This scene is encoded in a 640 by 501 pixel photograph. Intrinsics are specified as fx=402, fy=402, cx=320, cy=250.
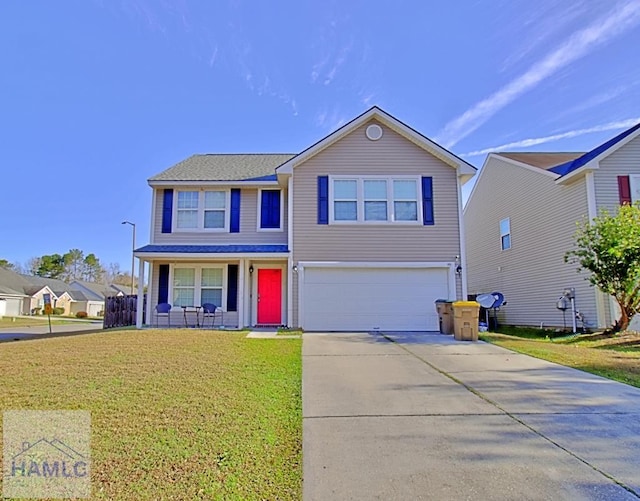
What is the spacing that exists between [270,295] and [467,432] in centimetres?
1044

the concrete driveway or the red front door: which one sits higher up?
the red front door

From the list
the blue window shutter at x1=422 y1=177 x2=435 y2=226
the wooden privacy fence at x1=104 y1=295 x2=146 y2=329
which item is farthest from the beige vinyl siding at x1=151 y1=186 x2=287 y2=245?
the blue window shutter at x1=422 y1=177 x2=435 y2=226

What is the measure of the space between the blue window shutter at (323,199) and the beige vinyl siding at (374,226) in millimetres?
134

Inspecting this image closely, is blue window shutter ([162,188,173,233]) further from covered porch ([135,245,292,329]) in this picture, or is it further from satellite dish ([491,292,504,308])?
satellite dish ([491,292,504,308])

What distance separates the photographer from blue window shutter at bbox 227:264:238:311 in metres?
13.7

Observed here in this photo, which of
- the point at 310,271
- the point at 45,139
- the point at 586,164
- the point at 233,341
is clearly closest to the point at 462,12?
the point at 586,164

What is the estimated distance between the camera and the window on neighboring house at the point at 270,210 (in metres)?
14.2

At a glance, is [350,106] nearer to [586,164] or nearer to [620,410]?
[586,164]

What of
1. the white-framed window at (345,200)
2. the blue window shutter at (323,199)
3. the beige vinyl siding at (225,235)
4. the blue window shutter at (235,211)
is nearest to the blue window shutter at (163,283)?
the beige vinyl siding at (225,235)

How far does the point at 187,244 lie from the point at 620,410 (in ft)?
40.8

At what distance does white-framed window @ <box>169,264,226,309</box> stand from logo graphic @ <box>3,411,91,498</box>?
31.5ft

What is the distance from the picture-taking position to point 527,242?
15805 mm

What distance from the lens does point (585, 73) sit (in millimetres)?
12781

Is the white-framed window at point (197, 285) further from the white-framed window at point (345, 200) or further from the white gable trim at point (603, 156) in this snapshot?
the white gable trim at point (603, 156)
